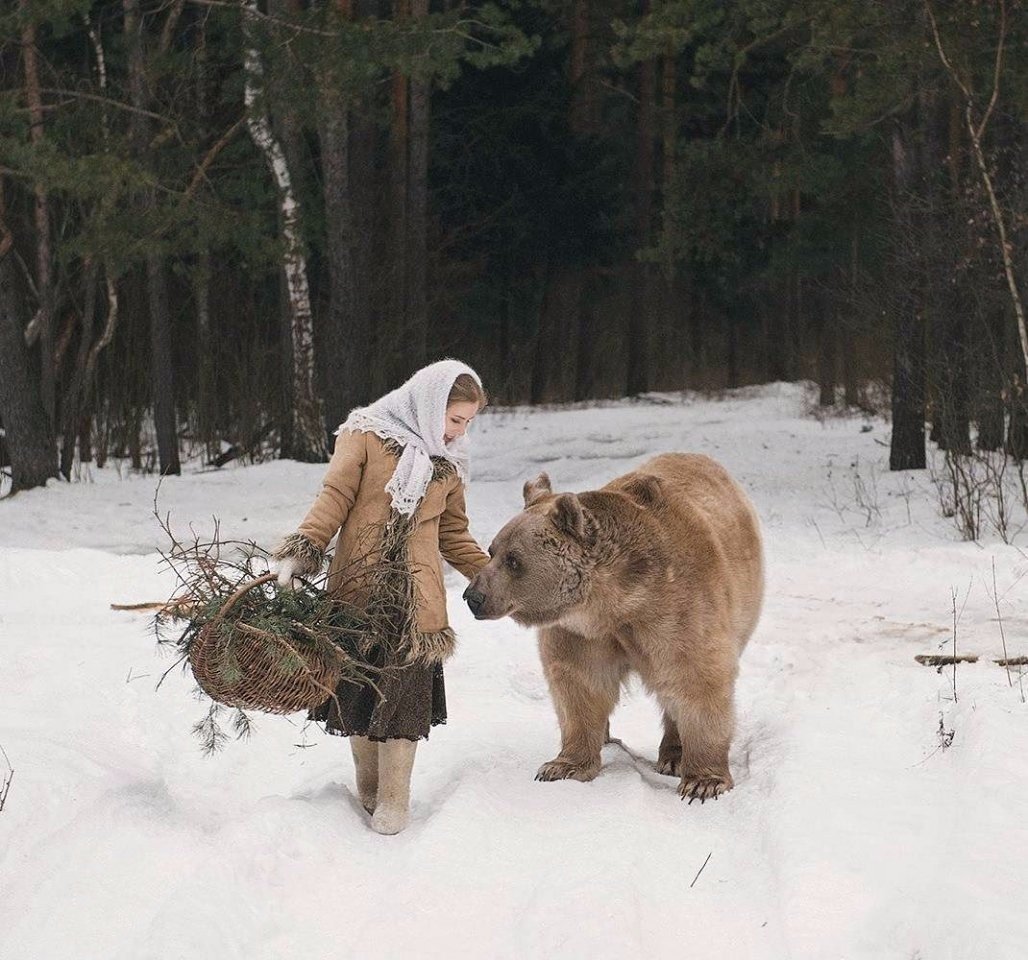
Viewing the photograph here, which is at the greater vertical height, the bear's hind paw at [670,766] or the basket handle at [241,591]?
the basket handle at [241,591]

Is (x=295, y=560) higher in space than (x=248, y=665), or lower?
higher

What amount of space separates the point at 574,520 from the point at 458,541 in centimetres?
50

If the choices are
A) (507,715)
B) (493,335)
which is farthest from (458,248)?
(507,715)

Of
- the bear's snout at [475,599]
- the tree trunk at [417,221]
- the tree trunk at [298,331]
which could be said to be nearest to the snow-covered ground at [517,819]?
the bear's snout at [475,599]

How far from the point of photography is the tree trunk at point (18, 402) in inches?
559

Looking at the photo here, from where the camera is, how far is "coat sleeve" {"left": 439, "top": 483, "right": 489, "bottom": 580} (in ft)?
17.0

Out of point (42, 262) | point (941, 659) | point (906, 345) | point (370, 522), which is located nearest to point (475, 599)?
point (370, 522)

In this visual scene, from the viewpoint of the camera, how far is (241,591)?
4387 millimetres

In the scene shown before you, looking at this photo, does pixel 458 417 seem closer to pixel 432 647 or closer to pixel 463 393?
pixel 463 393

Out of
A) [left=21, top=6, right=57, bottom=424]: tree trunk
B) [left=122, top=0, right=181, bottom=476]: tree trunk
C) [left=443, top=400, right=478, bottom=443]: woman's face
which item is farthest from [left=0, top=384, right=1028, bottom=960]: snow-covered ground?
[left=122, top=0, right=181, bottom=476]: tree trunk

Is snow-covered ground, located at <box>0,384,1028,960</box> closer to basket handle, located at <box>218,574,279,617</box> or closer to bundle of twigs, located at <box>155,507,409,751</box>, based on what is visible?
bundle of twigs, located at <box>155,507,409,751</box>

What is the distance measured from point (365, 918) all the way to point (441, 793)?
48.7 inches

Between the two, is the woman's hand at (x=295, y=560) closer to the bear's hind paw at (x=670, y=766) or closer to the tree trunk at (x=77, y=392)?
the bear's hind paw at (x=670, y=766)

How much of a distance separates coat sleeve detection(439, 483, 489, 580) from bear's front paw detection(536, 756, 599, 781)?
0.84 m
